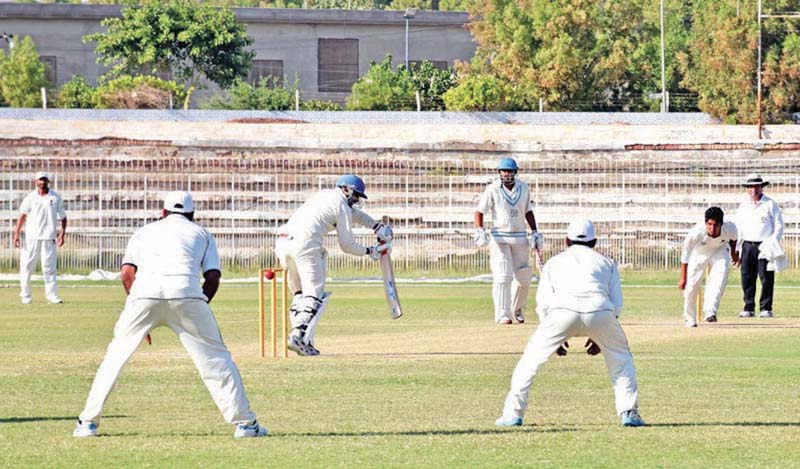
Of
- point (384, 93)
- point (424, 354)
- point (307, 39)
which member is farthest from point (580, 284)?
point (307, 39)

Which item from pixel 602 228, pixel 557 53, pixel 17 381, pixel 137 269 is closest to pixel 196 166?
pixel 602 228

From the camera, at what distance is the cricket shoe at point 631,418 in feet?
38.2

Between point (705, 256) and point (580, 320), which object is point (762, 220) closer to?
point (705, 256)

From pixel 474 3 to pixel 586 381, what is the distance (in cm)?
5695

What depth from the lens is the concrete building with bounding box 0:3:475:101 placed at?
231 feet

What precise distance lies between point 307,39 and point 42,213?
154 feet

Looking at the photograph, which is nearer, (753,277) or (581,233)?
(581,233)

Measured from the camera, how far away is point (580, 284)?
451 inches

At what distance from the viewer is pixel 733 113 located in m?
55.9

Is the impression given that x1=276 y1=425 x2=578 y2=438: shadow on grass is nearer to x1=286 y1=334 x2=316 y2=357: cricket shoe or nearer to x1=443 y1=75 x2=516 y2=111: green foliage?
x1=286 y1=334 x2=316 y2=357: cricket shoe

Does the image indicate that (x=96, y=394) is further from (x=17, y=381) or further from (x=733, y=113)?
(x=733, y=113)

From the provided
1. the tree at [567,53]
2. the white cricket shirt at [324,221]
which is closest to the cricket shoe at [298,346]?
the white cricket shirt at [324,221]

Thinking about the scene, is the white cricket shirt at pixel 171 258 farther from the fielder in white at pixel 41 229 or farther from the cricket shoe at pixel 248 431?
the fielder in white at pixel 41 229

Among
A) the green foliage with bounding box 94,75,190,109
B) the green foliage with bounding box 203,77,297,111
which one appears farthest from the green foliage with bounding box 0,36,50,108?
the green foliage with bounding box 203,77,297,111
